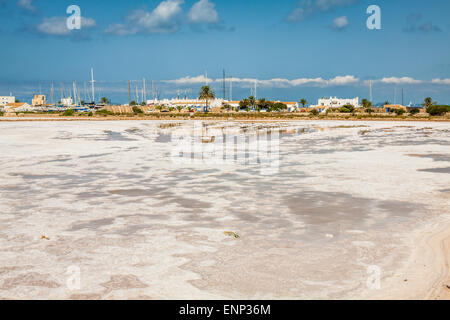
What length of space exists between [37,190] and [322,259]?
29.4ft

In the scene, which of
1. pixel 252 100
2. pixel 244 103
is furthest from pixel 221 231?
pixel 244 103

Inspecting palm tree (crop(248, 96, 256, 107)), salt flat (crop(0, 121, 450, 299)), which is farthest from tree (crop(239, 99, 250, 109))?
salt flat (crop(0, 121, 450, 299))

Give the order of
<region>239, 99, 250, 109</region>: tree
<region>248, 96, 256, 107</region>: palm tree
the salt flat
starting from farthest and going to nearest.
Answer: <region>239, 99, 250, 109</region>: tree
<region>248, 96, 256, 107</region>: palm tree
the salt flat

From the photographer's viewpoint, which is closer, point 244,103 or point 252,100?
point 252,100

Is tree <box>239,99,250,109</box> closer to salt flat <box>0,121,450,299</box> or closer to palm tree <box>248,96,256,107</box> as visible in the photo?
palm tree <box>248,96,256,107</box>

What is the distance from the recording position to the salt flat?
552 centimetres

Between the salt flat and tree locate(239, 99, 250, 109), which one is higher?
tree locate(239, 99, 250, 109)

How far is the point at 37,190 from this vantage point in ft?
39.7

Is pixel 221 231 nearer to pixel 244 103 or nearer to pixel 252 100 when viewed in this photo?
pixel 252 100

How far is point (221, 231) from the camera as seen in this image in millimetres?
7996

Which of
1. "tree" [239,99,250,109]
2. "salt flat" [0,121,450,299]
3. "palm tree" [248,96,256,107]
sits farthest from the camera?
"tree" [239,99,250,109]
